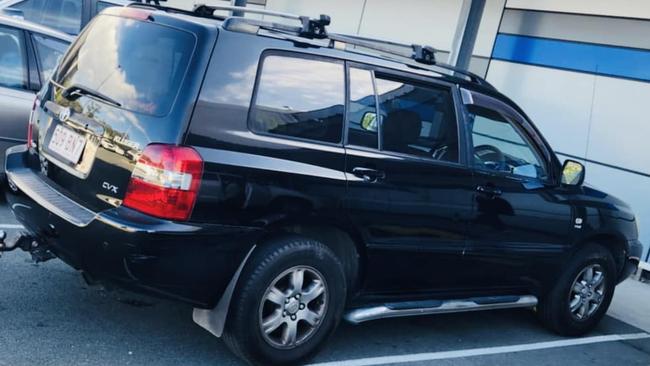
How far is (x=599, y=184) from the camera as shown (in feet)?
29.1

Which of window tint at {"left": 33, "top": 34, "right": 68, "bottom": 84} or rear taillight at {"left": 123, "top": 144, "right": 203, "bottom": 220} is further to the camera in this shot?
A: window tint at {"left": 33, "top": 34, "right": 68, "bottom": 84}

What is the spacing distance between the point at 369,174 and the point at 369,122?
325mm

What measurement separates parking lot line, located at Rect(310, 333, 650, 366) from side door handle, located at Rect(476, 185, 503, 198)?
3.61 ft

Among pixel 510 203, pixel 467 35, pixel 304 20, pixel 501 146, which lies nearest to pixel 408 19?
pixel 467 35

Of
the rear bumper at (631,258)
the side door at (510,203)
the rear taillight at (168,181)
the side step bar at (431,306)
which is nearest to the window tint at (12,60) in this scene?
the rear taillight at (168,181)

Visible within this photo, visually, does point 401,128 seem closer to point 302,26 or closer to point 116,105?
point 302,26

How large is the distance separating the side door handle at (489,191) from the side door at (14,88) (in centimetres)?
373

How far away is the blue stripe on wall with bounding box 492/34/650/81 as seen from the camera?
8.60 m

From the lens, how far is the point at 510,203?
4859 millimetres

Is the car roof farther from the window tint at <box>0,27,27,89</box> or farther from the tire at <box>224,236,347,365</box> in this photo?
the tire at <box>224,236,347,365</box>

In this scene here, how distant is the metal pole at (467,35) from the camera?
367 inches

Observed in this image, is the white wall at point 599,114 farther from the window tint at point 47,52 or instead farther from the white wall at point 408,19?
the window tint at point 47,52

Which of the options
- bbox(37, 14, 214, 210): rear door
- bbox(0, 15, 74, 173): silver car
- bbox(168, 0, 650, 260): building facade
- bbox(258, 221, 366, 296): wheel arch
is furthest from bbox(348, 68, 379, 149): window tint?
bbox(168, 0, 650, 260): building facade

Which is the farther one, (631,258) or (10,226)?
(631,258)
